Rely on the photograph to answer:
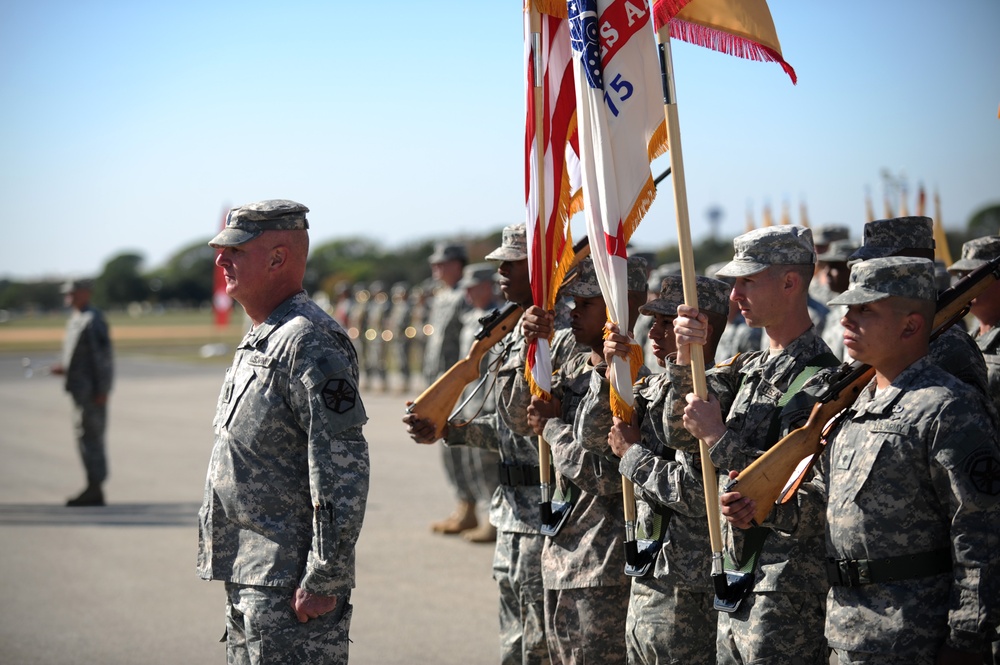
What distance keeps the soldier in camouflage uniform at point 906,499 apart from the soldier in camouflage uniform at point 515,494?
6.03 feet

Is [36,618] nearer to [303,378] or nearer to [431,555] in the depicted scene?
[431,555]

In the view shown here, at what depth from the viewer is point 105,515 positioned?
12.0 m

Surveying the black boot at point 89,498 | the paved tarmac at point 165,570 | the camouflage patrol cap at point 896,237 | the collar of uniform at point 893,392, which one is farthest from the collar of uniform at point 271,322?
the black boot at point 89,498

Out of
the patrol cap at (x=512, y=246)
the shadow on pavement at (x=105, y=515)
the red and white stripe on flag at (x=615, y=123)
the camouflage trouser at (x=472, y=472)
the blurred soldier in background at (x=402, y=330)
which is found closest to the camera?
the red and white stripe on flag at (x=615, y=123)

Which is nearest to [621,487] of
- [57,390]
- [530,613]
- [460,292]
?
[530,613]

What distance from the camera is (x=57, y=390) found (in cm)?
3020

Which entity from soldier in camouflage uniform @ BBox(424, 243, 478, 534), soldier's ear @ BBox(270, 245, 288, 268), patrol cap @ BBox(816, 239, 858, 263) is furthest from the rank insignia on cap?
soldier in camouflage uniform @ BBox(424, 243, 478, 534)

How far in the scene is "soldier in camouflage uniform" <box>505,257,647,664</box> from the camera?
483 cm

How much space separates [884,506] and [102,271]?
110m

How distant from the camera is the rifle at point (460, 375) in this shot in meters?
5.70

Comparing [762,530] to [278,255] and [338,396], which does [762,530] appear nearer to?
[338,396]

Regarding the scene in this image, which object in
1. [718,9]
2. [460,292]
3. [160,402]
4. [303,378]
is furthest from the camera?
[160,402]

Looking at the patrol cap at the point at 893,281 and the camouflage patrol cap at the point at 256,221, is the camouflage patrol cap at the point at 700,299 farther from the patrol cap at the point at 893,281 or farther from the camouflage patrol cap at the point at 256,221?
the camouflage patrol cap at the point at 256,221

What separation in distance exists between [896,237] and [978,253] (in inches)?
41.8
